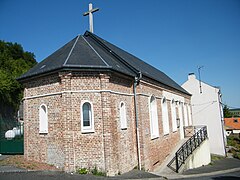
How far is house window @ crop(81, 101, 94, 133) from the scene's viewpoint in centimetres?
955

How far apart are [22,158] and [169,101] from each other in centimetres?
1111

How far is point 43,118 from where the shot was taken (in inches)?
414

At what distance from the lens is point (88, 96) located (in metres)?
9.70

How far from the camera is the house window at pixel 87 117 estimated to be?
376 inches

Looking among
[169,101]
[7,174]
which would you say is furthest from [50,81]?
[169,101]

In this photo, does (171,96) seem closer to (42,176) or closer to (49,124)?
(49,124)

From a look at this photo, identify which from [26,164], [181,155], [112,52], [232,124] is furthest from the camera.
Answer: [232,124]

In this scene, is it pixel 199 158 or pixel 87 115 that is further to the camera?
pixel 199 158

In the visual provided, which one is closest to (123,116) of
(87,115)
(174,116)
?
(87,115)

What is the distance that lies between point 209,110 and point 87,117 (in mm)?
21315

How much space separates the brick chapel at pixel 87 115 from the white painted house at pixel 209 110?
55.4 ft

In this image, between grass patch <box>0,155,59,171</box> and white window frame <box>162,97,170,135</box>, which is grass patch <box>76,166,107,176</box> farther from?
white window frame <box>162,97,170,135</box>

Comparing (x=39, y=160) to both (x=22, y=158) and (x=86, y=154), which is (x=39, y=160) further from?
(x=86, y=154)

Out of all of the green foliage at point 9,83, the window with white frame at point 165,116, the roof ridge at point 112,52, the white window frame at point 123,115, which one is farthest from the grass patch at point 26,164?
the green foliage at point 9,83
